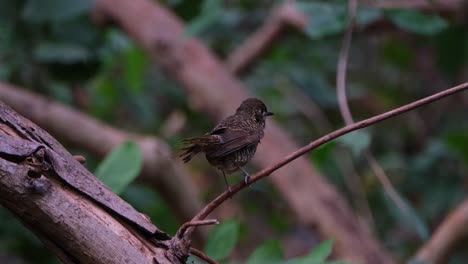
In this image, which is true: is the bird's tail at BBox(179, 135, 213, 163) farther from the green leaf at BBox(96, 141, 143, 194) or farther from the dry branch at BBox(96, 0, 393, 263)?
the dry branch at BBox(96, 0, 393, 263)

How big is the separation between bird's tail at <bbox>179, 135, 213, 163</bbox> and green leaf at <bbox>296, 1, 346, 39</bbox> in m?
1.14

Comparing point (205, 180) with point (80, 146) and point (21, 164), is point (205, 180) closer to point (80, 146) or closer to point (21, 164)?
point (80, 146)

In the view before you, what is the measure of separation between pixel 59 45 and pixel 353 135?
1.68 m

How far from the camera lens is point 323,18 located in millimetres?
A: 3109

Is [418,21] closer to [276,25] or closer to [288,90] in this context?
[276,25]

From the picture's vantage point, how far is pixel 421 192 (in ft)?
14.0

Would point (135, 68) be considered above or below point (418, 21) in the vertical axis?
above

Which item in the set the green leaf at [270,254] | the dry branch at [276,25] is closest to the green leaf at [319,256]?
the green leaf at [270,254]

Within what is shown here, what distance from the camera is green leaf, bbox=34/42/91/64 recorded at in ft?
11.7

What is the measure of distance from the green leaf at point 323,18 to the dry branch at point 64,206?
1696 millimetres

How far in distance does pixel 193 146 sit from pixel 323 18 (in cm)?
128

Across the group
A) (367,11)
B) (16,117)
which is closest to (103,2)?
(367,11)

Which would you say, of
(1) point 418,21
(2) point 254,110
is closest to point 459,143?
(1) point 418,21

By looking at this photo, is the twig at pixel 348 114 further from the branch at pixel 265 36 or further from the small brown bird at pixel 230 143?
the branch at pixel 265 36
